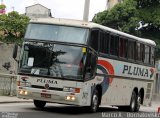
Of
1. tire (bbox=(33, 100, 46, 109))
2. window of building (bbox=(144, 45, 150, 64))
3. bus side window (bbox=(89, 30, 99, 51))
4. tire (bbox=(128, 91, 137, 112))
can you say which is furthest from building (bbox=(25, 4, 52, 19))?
bus side window (bbox=(89, 30, 99, 51))

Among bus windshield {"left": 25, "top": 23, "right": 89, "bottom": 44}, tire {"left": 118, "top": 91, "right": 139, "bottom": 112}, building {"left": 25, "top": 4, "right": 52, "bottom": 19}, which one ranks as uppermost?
building {"left": 25, "top": 4, "right": 52, "bottom": 19}

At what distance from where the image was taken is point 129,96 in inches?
1014

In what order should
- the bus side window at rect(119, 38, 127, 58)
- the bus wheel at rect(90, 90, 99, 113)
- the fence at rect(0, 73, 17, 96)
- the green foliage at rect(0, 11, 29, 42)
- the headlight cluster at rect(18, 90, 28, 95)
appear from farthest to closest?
the green foliage at rect(0, 11, 29, 42)
the fence at rect(0, 73, 17, 96)
the bus side window at rect(119, 38, 127, 58)
the bus wheel at rect(90, 90, 99, 113)
the headlight cluster at rect(18, 90, 28, 95)

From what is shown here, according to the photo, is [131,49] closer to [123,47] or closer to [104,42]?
[123,47]

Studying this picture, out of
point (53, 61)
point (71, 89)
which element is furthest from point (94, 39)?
point (71, 89)

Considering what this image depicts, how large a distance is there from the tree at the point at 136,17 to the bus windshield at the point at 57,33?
30492mm

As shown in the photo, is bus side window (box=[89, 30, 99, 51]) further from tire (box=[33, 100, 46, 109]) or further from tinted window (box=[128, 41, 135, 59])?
tinted window (box=[128, 41, 135, 59])

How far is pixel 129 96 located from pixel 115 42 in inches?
158

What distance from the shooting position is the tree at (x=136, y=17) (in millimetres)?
50656

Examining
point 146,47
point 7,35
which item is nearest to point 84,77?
point 146,47

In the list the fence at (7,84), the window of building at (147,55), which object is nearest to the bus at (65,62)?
the window of building at (147,55)

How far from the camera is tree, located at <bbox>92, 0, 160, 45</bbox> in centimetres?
5066

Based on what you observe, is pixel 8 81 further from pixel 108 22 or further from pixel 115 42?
pixel 108 22

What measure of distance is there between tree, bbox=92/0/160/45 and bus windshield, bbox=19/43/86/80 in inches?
1219
